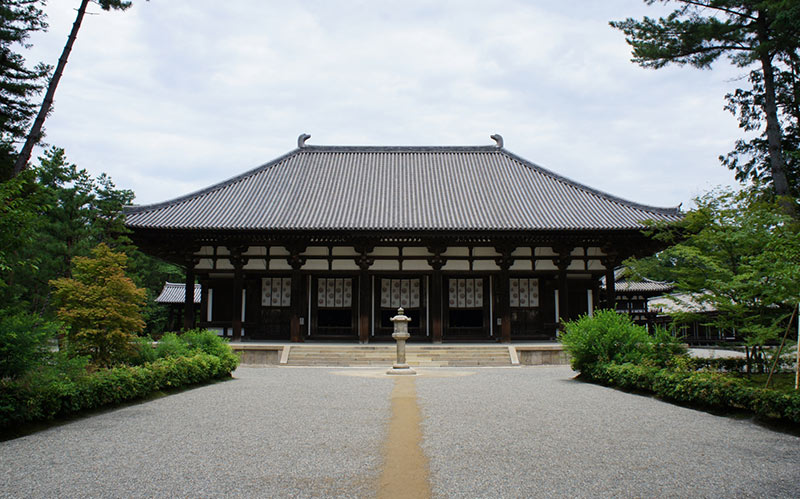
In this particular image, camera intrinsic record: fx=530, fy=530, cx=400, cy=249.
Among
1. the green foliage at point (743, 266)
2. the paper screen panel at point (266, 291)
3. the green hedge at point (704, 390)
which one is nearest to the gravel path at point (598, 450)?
the green hedge at point (704, 390)

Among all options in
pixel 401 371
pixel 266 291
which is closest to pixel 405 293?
pixel 266 291

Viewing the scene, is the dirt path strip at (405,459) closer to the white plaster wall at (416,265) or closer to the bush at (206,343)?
the bush at (206,343)

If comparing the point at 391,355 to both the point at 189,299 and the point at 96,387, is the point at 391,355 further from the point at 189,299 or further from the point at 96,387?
the point at 96,387

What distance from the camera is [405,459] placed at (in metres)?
5.56

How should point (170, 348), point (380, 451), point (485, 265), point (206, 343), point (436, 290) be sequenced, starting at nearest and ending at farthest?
point (380, 451)
point (170, 348)
point (206, 343)
point (436, 290)
point (485, 265)

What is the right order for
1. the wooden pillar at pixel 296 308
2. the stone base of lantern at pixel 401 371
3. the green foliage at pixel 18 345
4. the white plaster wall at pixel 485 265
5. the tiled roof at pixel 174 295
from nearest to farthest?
the green foliage at pixel 18 345 → the stone base of lantern at pixel 401 371 → the wooden pillar at pixel 296 308 → the white plaster wall at pixel 485 265 → the tiled roof at pixel 174 295

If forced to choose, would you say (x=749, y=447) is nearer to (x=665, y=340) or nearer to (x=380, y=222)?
(x=665, y=340)

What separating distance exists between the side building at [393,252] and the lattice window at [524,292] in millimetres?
40

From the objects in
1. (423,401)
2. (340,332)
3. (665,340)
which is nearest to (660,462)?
(423,401)

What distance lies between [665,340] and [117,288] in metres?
11.0

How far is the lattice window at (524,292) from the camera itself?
2108 centimetres

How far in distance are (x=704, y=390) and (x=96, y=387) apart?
380 inches

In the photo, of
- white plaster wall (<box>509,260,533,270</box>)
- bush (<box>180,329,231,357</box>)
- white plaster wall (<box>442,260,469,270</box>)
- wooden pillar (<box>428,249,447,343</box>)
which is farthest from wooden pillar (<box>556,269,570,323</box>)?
bush (<box>180,329,231,357</box>)

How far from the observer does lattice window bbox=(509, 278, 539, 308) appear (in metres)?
21.1
